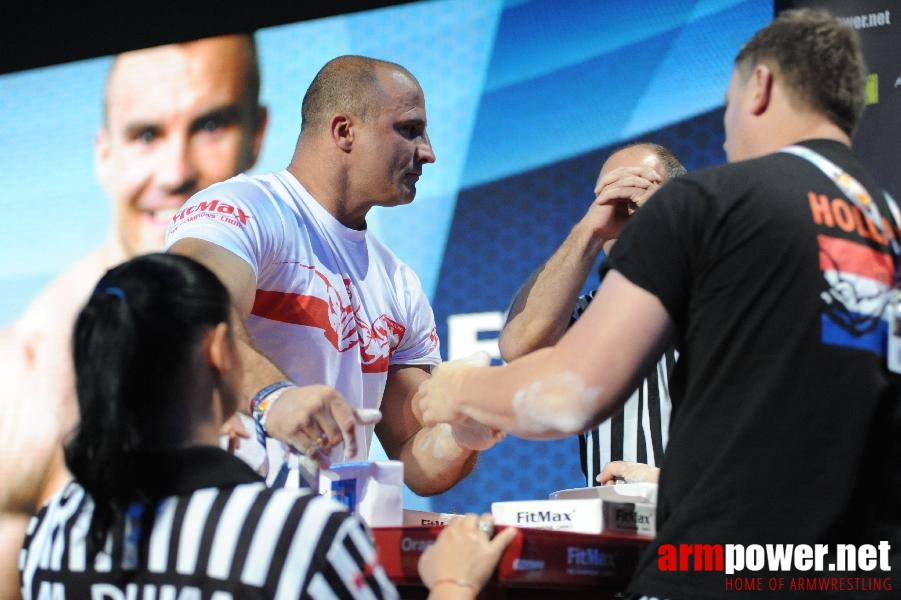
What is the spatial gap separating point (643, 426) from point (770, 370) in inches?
59.6

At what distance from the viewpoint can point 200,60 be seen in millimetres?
4320

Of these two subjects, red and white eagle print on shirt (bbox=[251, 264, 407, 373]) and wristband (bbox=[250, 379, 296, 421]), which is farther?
red and white eagle print on shirt (bbox=[251, 264, 407, 373])

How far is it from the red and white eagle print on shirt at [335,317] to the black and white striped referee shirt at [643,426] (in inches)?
21.4

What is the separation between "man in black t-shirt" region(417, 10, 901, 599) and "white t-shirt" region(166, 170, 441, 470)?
3.93ft

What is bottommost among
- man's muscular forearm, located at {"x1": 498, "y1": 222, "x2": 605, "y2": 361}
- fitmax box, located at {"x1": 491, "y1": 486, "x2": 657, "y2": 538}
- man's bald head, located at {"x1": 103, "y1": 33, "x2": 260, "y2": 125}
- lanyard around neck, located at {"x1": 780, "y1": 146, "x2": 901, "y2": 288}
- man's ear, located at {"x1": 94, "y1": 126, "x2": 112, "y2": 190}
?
fitmax box, located at {"x1": 491, "y1": 486, "x2": 657, "y2": 538}

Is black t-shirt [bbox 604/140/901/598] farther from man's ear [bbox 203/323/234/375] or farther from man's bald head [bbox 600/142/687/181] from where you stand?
man's bald head [bbox 600/142/687/181]

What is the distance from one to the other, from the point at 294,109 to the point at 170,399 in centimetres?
295

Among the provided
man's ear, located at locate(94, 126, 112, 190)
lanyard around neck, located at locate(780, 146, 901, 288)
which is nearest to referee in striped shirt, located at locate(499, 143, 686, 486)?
lanyard around neck, located at locate(780, 146, 901, 288)

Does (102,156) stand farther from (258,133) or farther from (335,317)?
(335,317)

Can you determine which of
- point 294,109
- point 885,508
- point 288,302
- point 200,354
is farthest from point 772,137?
point 294,109

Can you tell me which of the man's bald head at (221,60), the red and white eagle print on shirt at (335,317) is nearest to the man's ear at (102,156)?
the man's bald head at (221,60)

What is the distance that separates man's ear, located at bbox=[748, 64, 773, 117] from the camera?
63.9 inches

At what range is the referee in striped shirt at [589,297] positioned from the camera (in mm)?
2727

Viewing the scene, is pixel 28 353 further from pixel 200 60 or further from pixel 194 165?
pixel 200 60
